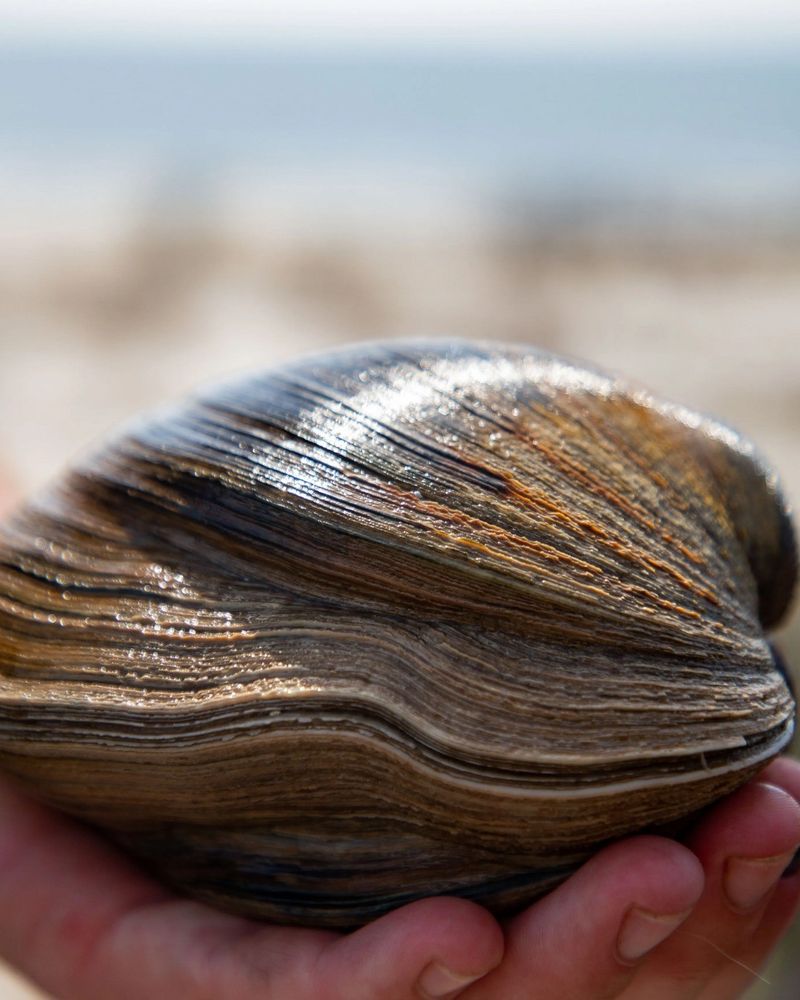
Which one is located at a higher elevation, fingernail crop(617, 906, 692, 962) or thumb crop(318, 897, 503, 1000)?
fingernail crop(617, 906, 692, 962)

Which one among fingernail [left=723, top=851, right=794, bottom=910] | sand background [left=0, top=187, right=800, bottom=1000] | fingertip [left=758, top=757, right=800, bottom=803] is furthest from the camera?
sand background [left=0, top=187, right=800, bottom=1000]

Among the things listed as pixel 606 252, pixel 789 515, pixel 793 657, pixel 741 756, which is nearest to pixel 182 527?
pixel 741 756

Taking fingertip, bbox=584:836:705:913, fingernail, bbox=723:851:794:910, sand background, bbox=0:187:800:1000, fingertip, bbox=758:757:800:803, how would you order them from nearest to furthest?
1. fingertip, bbox=584:836:705:913
2. fingernail, bbox=723:851:794:910
3. fingertip, bbox=758:757:800:803
4. sand background, bbox=0:187:800:1000

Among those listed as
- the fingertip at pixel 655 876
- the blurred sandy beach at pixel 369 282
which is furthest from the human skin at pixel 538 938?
the blurred sandy beach at pixel 369 282

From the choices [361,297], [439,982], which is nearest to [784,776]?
[439,982]

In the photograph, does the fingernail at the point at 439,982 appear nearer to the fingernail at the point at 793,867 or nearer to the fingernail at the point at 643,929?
the fingernail at the point at 643,929

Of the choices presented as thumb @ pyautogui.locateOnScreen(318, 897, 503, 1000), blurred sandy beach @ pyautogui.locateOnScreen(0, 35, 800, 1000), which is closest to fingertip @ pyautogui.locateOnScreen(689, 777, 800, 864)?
thumb @ pyautogui.locateOnScreen(318, 897, 503, 1000)

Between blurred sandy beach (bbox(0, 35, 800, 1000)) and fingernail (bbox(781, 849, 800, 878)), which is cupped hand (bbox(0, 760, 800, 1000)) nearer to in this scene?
fingernail (bbox(781, 849, 800, 878))
